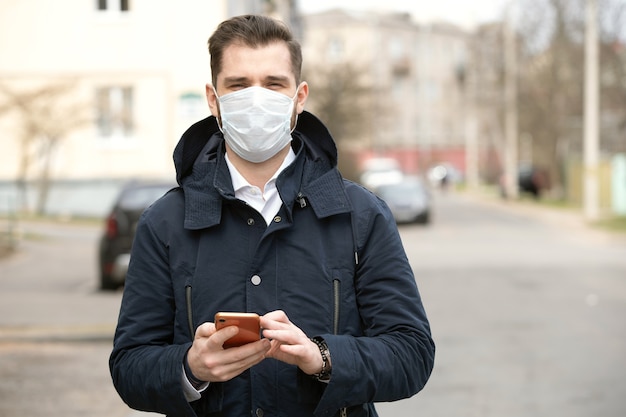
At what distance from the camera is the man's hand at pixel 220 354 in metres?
2.36

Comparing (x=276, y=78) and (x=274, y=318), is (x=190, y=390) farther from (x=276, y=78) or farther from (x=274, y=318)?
(x=276, y=78)

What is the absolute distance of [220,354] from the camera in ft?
7.86

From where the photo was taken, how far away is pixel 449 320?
12406mm

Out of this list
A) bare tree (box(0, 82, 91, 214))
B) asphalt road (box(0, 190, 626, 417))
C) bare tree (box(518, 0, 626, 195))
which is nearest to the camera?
asphalt road (box(0, 190, 626, 417))

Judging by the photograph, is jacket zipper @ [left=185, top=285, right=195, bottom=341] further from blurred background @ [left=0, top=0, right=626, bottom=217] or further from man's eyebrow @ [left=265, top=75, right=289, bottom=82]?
blurred background @ [left=0, top=0, right=626, bottom=217]

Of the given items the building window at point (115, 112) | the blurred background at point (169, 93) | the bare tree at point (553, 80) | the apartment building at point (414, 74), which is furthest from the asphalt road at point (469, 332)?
the apartment building at point (414, 74)

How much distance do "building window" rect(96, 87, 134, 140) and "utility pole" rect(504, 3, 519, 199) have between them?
23671 millimetres

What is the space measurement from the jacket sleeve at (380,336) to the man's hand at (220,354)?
8.2 inches

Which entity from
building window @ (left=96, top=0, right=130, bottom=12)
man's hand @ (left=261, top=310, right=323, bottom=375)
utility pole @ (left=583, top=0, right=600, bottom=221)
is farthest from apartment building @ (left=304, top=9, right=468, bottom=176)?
man's hand @ (left=261, top=310, right=323, bottom=375)

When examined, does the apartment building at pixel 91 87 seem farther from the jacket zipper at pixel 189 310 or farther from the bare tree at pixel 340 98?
the jacket zipper at pixel 189 310

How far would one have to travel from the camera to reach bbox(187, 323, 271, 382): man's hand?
92.9 inches

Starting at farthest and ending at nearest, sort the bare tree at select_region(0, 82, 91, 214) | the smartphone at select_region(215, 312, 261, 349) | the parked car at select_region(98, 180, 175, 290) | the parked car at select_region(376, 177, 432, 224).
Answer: the parked car at select_region(376, 177, 432, 224) < the bare tree at select_region(0, 82, 91, 214) < the parked car at select_region(98, 180, 175, 290) < the smartphone at select_region(215, 312, 261, 349)

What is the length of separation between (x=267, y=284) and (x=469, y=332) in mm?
9068

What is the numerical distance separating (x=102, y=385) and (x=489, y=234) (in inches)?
830
